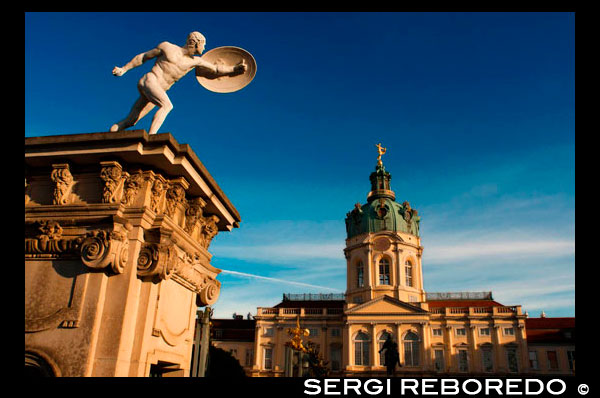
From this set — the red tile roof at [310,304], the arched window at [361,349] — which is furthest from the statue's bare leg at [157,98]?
the red tile roof at [310,304]

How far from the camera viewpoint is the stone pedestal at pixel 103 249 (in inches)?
241

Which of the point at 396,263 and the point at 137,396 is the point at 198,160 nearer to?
the point at 137,396

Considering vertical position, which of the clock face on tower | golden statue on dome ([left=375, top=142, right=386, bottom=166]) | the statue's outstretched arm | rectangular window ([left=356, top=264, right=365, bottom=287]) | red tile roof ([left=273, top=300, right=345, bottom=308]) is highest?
golden statue on dome ([left=375, top=142, right=386, bottom=166])

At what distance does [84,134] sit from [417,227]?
62897 mm

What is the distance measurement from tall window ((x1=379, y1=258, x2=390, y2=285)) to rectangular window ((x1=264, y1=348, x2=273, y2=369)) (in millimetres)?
17655

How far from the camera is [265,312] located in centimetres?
6438

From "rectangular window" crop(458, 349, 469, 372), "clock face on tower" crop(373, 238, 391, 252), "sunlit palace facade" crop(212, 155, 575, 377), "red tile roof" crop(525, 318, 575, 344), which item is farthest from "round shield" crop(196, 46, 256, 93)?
"red tile roof" crop(525, 318, 575, 344)

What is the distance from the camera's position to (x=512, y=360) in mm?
57031

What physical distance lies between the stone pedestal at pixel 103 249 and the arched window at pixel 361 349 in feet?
174

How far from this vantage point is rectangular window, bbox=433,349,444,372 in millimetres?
57344

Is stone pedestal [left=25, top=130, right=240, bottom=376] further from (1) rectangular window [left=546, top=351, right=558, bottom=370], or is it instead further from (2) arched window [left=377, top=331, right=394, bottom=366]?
(1) rectangular window [left=546, top=351, right=558, bottom=370]

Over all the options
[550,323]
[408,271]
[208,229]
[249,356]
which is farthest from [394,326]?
[208,229]

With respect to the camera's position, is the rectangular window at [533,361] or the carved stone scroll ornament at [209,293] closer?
the carved stone scroll ornament at [209,293]

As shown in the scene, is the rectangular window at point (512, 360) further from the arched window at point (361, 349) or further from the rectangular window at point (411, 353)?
the arched window at point (361, 349)
